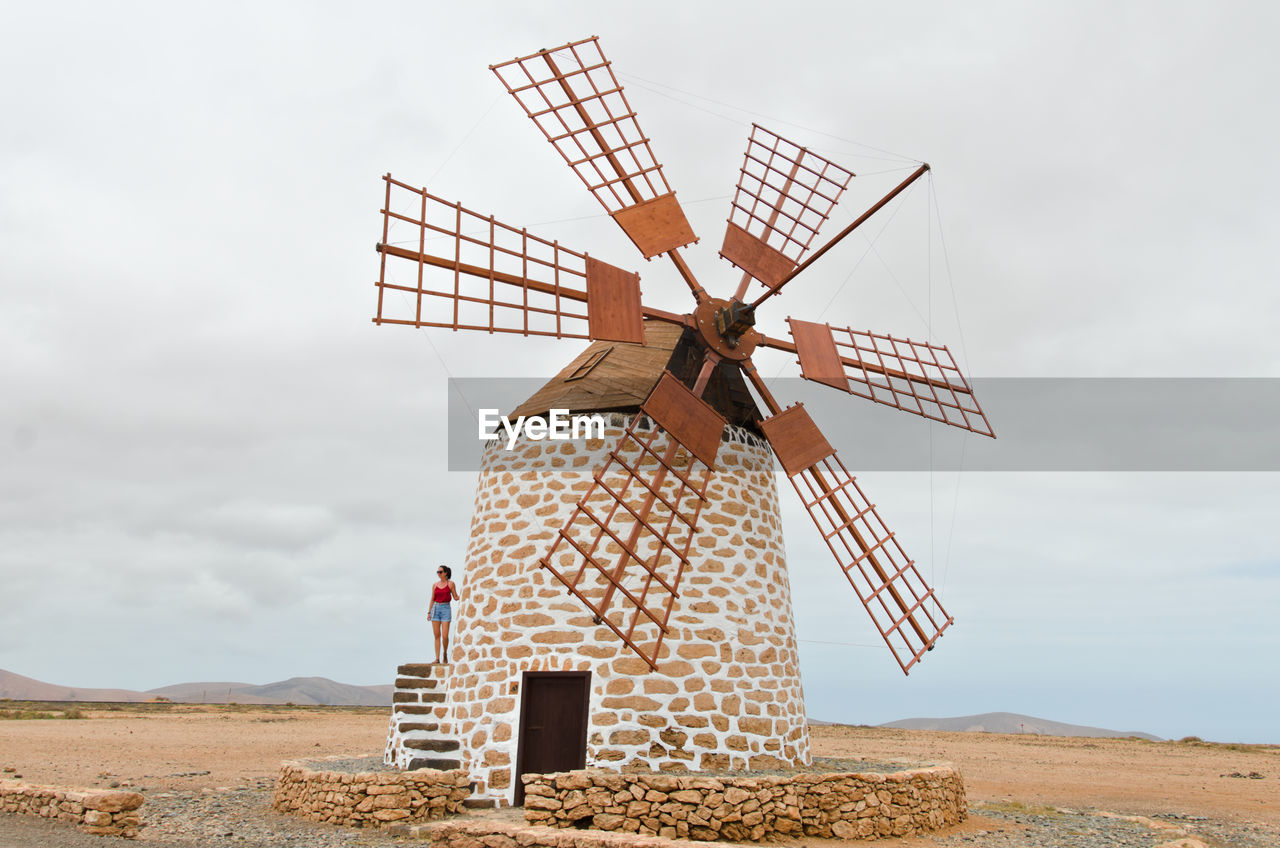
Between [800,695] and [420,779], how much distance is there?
4232 millimetres

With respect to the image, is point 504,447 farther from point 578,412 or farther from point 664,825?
point 664,825

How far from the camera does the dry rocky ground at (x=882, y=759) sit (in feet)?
26.9

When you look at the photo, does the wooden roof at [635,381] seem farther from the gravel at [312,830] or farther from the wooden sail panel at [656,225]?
the gravel at [312,830]

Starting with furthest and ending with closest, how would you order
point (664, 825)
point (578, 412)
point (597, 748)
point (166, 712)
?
point (166, 712), point (578, 412), point (597, 748), point (664, 825)

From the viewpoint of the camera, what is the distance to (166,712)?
2850 centimetres

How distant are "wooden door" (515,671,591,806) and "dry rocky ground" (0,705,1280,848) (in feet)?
1.94

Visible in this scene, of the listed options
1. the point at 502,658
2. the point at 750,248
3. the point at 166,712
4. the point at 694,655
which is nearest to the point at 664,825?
the point at 694,655

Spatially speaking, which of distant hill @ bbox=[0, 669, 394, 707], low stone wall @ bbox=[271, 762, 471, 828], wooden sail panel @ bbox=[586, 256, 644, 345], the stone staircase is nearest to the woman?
the stone staircase

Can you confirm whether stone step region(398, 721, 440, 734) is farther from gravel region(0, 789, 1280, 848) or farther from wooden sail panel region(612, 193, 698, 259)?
wooden sail panel region(612, 193, 698, 259)

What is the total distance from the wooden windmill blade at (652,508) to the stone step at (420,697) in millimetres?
2340

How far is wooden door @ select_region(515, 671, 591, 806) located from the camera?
28.3 ft

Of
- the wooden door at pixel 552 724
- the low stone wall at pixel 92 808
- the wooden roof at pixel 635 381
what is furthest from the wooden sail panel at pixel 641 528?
the low stone wall at pixel 92 808

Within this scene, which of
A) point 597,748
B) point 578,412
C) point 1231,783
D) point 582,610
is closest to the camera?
point 597,748

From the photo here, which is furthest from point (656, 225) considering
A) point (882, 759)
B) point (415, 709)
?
point (882, 759)
